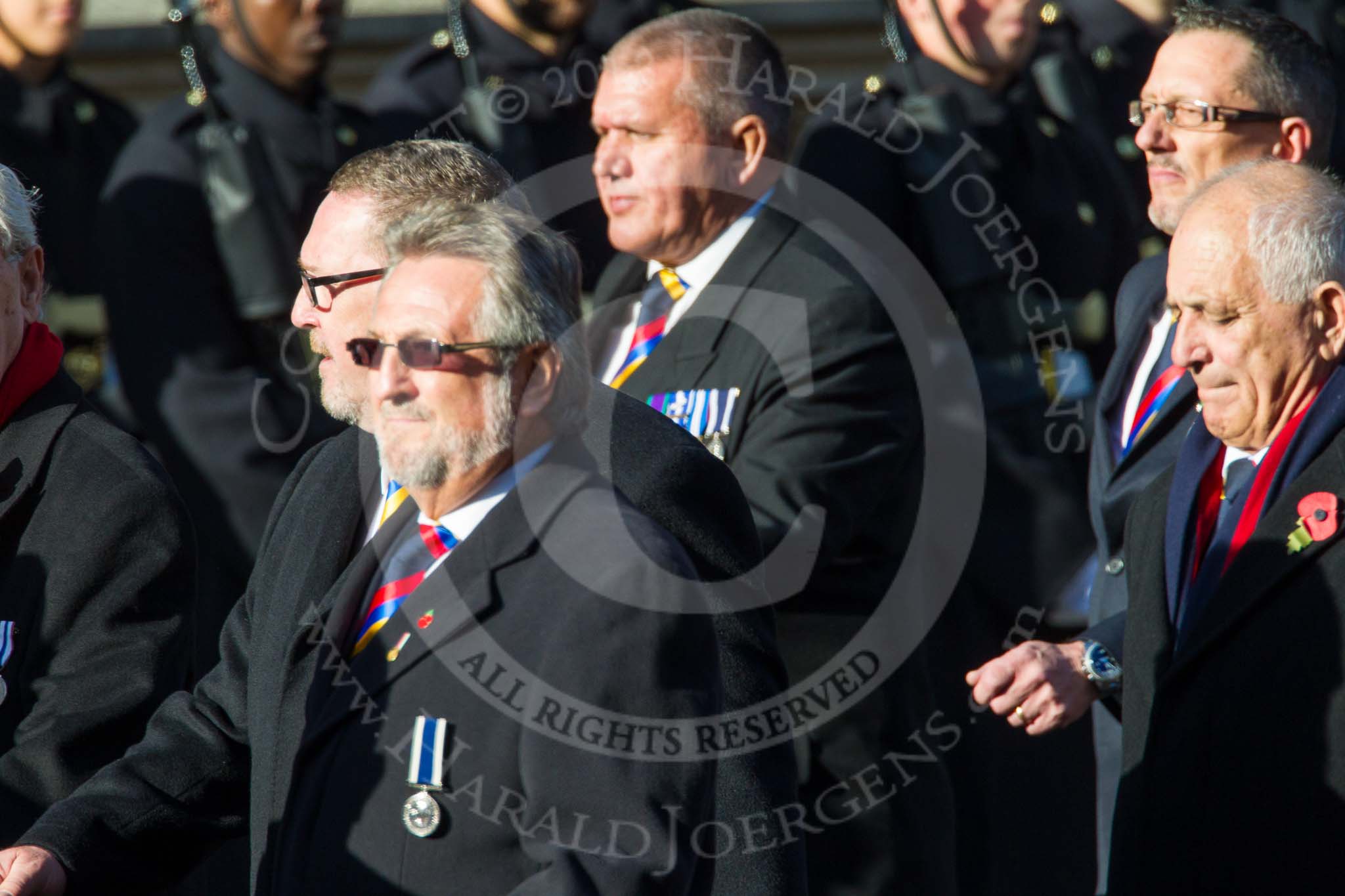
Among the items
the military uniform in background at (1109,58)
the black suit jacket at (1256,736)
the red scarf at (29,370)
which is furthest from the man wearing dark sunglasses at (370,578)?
the military uniform in background at (1109,58)

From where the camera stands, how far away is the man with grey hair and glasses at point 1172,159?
4152 millimetres

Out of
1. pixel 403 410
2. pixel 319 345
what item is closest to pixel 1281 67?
pixel 319 345

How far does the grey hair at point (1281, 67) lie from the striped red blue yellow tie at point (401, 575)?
2252 mm

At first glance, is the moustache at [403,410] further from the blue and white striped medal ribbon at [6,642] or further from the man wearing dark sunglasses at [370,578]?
the blue and white striped medal ribbon at [6,642]

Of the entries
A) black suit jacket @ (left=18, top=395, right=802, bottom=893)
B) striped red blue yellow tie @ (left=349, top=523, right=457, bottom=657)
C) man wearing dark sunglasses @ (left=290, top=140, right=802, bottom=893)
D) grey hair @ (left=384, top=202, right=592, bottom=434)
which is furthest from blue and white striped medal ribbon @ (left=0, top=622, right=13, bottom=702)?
grey hair @ (left=384, top=202, right=592, bottom=434)

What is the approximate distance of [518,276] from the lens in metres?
2.76

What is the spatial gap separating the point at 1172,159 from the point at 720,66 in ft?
Result: 3.31

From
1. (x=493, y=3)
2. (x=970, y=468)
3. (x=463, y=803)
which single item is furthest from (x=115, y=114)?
(x=463, y=803)

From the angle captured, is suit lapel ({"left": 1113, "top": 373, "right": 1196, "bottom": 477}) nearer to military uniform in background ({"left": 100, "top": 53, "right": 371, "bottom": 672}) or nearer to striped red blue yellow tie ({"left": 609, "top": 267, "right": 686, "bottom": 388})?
striped red blue yellow tie ({"left": 609, "top": 267, "right": 686, "bottom": 388})

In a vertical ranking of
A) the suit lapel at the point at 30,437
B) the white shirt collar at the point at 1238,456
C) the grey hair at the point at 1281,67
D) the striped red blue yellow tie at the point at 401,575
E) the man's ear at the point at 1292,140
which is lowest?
the suit lapel at the point at 30,437

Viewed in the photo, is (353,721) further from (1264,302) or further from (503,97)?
(503,97)

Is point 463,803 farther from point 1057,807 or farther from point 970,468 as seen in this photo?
point 1057,807

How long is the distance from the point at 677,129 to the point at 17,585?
1789 millimetres

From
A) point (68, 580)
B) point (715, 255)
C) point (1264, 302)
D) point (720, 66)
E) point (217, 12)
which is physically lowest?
point (68, 580)
